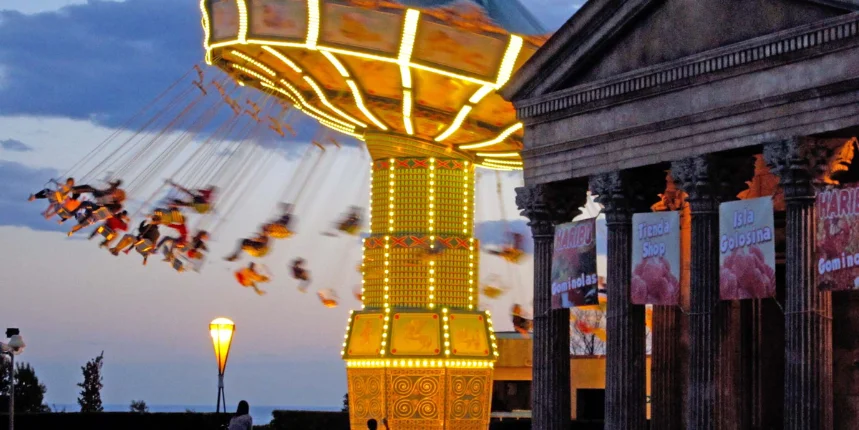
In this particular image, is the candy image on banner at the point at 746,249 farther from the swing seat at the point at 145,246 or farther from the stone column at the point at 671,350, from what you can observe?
the swing seat at the point at 145,246

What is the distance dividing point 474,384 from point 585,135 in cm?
1542

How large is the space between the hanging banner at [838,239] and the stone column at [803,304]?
1.51 feet

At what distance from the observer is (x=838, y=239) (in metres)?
27.2

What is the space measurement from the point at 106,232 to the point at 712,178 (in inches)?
770

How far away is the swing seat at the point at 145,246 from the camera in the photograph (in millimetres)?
44531

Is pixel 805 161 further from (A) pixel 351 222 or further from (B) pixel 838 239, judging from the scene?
(A) pixel 351 222

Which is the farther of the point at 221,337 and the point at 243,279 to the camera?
the point at 243,279

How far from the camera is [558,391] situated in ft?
112

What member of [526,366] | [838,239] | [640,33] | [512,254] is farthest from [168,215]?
[526,366]

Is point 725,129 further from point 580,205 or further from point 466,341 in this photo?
point 466,341

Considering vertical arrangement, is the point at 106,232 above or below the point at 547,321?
above

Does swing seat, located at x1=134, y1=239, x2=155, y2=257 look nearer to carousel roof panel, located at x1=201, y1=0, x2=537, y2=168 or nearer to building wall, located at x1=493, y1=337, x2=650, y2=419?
carousel roof panel, located at x1=201, y1=0, x2=537, y2=168

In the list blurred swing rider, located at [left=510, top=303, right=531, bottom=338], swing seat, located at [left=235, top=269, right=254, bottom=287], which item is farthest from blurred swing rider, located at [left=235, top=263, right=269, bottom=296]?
blurred swing rider, located at [left=510, top=303, right=531, bottom=338]

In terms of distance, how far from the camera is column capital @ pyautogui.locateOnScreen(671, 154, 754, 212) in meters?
30.3
